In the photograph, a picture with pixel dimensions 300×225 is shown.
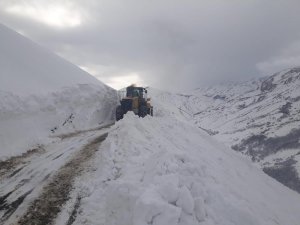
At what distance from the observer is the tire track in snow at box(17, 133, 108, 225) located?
11422 millimetres

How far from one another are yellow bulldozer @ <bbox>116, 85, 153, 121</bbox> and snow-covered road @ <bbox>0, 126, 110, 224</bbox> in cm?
1338

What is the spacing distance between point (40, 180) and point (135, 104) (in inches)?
849

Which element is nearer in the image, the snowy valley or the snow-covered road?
the snowy valley

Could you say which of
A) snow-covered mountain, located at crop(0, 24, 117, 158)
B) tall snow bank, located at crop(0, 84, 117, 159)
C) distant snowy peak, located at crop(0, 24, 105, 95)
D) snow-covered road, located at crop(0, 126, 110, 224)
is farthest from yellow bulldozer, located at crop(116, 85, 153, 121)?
snow-covered road, located at crop(0, 126, 110, 224)

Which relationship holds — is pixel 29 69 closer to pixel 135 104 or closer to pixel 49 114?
pixel 49 114

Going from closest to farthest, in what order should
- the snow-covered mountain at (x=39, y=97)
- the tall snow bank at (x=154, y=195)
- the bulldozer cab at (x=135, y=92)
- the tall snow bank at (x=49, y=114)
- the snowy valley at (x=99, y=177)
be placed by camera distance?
the tall snow bank at (x=154, y=195), the snowy valley at (x=99, y=177), the tall snow bank at (x=49, y=114), the snow-covered mountain at (x=39, y=97), the bulldozer cab at (x=135, y=92)

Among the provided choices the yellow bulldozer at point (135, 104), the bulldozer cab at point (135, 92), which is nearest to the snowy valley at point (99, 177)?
the yellow bulldozer at point (135, 104)

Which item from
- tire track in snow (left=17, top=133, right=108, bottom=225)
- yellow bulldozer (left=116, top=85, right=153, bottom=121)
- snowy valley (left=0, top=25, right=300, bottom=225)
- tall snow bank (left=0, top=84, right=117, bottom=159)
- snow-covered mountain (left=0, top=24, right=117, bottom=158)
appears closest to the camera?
snowy valley (left=0, top=25, right=300, bottom=225)

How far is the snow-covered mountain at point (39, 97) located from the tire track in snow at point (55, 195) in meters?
5.54

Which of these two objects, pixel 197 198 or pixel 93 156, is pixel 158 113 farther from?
pixel 197 198

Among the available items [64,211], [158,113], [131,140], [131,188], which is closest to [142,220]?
[131,188]

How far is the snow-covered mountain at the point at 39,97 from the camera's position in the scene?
2412 cm

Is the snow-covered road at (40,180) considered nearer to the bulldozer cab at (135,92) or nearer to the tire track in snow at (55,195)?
the tire track in snow at (55,195)

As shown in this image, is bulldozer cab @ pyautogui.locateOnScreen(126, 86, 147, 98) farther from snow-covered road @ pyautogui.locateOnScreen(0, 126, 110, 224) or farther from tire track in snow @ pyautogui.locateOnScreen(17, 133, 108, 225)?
tire track in snow @ pyautogui.locateOnScreen(17, 133, 108, 225)
